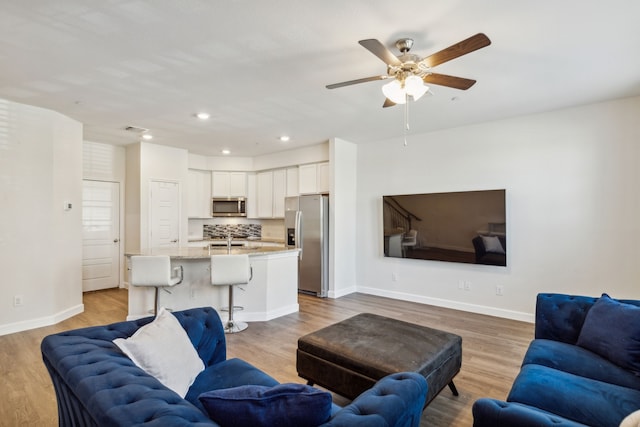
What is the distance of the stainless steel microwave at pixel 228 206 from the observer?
725cm

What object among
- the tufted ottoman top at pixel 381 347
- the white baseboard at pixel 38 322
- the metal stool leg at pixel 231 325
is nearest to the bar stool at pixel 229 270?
the metal stool leg at pixel 231 325

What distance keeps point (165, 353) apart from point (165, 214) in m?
5.12

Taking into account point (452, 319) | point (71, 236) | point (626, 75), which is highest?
point (626, 75)

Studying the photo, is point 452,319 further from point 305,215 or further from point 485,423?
point 485,423

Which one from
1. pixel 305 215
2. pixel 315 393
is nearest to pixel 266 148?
pixel 305 215

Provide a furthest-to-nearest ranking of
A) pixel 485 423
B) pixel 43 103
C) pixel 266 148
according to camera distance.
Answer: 1. pixel 266 148
2. pixel 43 103
3. pixel 485 423

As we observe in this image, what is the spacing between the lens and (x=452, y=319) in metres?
4.50

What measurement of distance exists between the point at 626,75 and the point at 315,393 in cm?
410

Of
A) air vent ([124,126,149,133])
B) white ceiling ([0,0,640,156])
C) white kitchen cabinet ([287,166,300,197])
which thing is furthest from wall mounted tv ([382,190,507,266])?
air vent ([124,126,149,133])

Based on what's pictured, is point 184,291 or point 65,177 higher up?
point 65,177

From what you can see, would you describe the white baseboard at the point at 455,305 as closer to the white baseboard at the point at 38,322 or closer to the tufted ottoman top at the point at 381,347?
the tufted ottoman top at the point at 381,347

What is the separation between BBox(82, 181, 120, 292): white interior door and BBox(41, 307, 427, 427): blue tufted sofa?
5.04 metres

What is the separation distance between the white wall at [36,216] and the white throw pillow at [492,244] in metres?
5.84

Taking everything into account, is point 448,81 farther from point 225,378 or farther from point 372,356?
point 225,378
